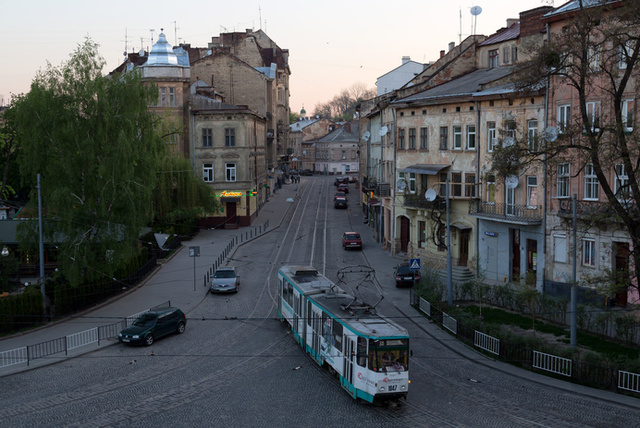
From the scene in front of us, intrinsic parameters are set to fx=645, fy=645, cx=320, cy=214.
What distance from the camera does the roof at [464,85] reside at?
4219 cm

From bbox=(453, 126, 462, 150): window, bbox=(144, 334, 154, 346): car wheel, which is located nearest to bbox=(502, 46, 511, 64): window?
bbox=(453, 126, 462, 150): window

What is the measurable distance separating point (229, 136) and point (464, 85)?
84.0 ft

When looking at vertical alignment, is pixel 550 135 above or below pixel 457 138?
below

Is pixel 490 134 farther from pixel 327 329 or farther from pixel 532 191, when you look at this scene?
pixel 327 329

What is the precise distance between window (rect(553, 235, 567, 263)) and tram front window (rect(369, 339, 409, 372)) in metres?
18.4

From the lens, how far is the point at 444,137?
43.7 meters

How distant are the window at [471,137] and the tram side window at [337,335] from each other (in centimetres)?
2333

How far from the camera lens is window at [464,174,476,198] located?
41.3 m

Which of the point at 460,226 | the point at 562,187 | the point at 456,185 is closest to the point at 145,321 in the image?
the point at 562,187

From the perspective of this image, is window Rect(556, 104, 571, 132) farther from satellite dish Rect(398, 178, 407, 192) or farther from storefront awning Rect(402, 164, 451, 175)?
satellite dish Rect(398, 178, 407, 192)

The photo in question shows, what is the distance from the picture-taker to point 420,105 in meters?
45.0

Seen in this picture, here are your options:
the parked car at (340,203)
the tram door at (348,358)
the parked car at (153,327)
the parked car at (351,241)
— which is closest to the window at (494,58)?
the parked car at (351,241)

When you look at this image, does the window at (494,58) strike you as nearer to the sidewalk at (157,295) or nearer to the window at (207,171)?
the sidewalk at (157,295)

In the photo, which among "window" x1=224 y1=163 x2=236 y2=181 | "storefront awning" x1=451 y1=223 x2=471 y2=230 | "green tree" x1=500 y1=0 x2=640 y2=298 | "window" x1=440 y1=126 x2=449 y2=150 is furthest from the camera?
"window" x1=224 y1=163 x2=236 y2=181
